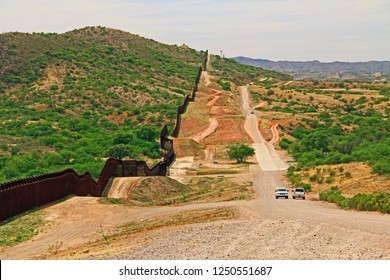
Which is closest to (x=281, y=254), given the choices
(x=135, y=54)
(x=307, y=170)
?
(x=307, y=170)

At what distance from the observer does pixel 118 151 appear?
77812mm

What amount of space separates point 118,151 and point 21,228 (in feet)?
151

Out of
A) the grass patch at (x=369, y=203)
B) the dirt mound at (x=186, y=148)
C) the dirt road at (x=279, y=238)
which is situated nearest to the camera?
the dirt road at (x=279, y=238)

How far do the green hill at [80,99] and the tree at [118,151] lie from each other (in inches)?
5.1

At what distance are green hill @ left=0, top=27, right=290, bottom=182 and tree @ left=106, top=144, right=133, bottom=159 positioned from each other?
13cm

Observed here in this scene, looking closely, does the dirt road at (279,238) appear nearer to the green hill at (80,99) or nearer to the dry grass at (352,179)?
the dry grass at (352,179)

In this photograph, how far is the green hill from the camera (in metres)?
76.3

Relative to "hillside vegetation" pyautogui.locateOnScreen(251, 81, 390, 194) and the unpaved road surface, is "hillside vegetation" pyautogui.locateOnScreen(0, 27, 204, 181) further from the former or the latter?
the unpaved road surface

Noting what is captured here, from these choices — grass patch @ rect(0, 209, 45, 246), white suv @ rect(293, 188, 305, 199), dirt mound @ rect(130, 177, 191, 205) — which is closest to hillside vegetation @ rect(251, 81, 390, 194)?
white suv @ rect(293, 188, 305, 199)

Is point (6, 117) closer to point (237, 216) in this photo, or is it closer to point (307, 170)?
point (307, 170)

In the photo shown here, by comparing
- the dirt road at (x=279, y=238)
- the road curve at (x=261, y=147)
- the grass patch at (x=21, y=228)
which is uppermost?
the dirt road at (x=279, y=238)

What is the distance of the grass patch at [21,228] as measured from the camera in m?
29.4

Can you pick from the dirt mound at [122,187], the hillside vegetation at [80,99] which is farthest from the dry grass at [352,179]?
the hillside vegetation at [80,99]

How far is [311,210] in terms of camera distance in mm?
35500
